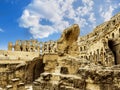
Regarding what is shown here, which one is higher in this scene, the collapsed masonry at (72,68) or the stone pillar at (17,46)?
the stone pillar at (17,46)

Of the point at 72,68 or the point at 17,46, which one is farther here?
the point at 17,46

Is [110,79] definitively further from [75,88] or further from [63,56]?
[63,56]

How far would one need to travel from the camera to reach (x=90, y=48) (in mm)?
49375

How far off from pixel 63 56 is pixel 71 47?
1.99 metres

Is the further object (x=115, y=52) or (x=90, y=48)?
(x=90, y=48)

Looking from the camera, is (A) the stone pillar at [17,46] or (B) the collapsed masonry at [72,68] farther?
(A) the stone pillar at [17,46]

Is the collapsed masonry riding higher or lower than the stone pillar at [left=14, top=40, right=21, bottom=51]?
lower

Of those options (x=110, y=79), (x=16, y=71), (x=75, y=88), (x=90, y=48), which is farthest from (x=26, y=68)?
(x=90, y=48)

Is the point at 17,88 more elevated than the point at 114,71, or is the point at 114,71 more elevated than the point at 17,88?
the point at 114,71

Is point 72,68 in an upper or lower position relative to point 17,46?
lower

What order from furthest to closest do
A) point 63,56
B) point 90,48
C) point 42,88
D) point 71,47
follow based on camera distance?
1. point 90,48
2. point 71,47
3. point 63,56
4. point 42,88

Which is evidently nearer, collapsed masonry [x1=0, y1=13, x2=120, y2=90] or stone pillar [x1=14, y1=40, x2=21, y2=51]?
collapsed masonry [x1=0, y1=13, x2=120, y2=90]

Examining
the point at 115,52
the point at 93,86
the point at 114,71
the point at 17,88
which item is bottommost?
the point at 17,88

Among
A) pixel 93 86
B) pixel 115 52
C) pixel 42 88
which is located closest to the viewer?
pixel 93 86
